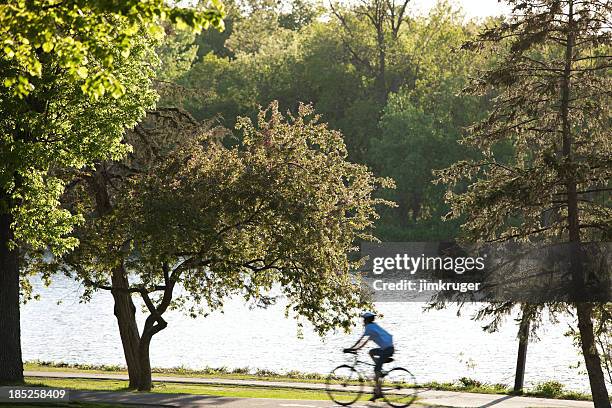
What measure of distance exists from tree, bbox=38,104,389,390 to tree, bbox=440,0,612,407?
3.20 meters

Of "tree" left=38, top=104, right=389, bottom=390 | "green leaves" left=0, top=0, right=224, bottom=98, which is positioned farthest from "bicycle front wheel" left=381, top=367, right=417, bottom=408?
"green leaves" left=0, top=0, right=224, bottom=98

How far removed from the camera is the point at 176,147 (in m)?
27.3

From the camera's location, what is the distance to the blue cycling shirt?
18875mm

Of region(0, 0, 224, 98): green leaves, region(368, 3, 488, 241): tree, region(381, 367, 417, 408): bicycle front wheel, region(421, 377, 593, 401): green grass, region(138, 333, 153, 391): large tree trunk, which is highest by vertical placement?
region(368, 3, 488, 241): tree

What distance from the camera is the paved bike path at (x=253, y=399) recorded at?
21172 mm

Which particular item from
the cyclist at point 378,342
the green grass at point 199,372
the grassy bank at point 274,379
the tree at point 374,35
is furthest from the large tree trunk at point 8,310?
the tree at point 374,35

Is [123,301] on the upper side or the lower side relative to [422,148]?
lower

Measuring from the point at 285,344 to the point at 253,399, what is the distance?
20.9m

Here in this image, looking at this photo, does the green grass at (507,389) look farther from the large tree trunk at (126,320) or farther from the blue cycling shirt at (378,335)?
the blue cycling shirt at (378,335)

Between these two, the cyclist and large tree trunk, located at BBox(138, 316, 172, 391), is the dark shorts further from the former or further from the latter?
large tree trunk, located at BBox(138, 316, 172, 391)

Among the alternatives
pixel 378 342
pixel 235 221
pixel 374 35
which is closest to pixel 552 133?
pixel 235 221

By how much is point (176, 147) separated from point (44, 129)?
5.71 metres

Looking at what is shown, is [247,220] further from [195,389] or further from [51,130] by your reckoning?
[51,130]

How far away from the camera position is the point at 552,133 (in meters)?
24.8
